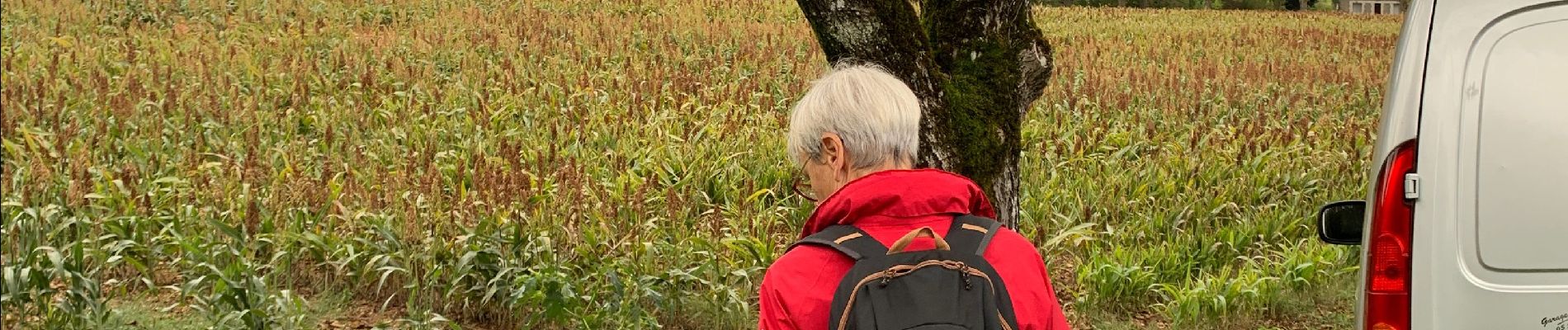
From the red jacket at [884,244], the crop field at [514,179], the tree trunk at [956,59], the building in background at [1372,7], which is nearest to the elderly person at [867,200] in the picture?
the red jacket at [884,244]

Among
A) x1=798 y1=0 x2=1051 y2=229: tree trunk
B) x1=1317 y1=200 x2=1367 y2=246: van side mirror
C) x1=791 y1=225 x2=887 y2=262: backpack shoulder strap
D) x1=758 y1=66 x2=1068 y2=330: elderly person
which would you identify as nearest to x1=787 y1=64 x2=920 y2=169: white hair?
x1=758 y1=66 x2=1068 y2=330: elderly person

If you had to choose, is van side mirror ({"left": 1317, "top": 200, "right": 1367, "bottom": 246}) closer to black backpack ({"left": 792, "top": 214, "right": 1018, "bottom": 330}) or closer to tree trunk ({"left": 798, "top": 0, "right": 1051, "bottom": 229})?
tree trunk ({"left": 798, "top": 0, "right": 1051, "bottom": 229})

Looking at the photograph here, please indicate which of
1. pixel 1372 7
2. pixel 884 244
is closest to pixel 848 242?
pixel 884 244

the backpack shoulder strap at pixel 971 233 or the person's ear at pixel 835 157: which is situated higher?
the person's ear at pixel 835 157

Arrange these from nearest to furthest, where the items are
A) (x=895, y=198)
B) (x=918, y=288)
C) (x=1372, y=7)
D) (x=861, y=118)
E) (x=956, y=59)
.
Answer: (x=918, y=288) → (x=895, y=198) → (x=861, y=118) → (x=956, y=59) → (x=1372, y=7)

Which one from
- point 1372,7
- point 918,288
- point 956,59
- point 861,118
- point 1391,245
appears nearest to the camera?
point 918,288

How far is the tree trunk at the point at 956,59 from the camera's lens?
15.9 feet

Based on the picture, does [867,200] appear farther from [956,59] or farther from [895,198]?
[956,59]

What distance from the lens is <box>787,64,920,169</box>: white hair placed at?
7.64 ft

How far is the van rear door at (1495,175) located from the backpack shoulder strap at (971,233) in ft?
5.33

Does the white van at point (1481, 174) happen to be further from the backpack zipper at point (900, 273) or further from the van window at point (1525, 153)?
the backpack zipper at point (900, 273)

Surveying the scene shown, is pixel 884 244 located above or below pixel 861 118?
below

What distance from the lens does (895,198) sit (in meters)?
2.21

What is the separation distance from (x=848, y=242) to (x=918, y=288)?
146 millimetres
